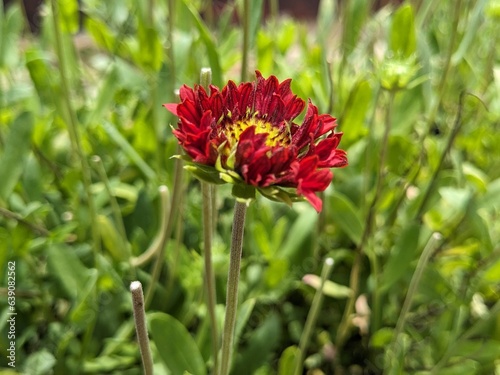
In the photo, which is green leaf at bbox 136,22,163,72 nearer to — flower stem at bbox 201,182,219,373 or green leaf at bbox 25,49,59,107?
green leaf at bbox 25,49,59,107

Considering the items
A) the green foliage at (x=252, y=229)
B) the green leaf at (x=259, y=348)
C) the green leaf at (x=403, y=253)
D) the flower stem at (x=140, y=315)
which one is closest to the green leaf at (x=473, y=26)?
the green foliage at (x=252, y=229)

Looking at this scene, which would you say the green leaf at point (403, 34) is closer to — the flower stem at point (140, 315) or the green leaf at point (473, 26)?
the green leaf at point (473, 26)

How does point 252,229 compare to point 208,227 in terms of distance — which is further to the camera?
point 252,229

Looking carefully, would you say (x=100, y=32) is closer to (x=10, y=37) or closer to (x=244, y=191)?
(x=10, y=37)

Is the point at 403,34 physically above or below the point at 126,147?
above

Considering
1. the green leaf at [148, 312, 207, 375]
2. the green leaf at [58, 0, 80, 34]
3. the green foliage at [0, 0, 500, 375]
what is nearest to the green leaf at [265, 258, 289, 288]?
the green foliage at [0, 0, 500, 375]

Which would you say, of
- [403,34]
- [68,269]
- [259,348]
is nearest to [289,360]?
[259,348]

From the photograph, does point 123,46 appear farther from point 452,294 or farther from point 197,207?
point 452,294

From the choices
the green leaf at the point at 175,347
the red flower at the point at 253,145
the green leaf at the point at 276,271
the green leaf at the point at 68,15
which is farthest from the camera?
the green leaf at the point at 68,15
